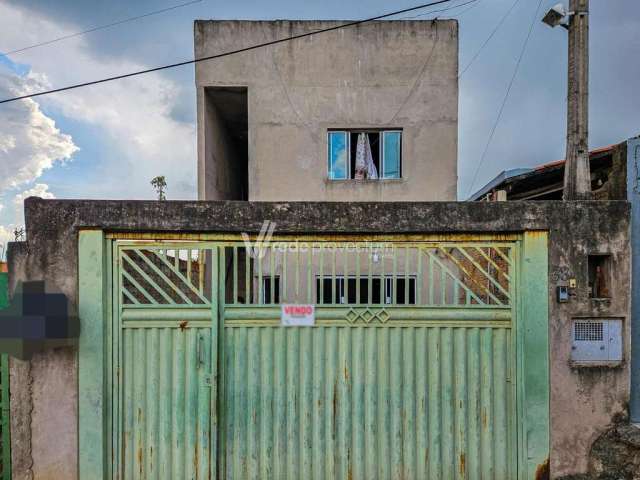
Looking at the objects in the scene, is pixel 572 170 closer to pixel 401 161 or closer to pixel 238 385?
A: pixel 238 385

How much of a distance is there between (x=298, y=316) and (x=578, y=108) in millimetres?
3473

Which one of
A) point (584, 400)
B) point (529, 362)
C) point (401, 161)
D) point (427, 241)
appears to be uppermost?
point (401, 161)

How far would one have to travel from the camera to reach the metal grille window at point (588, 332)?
126 inches

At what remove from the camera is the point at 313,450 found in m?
3.26

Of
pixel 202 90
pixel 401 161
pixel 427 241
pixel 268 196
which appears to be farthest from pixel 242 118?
pixel 427 241

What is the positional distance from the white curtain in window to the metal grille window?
17.8 feet

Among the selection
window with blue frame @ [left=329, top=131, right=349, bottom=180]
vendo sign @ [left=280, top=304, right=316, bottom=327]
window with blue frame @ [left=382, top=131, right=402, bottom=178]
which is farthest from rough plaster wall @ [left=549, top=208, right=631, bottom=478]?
window with blue frame @ [left=329, top=131, right=349, bottom=180]

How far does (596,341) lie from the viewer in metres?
3.21

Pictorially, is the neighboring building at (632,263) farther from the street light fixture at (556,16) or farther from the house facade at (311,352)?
the street light fixture at (556,16)

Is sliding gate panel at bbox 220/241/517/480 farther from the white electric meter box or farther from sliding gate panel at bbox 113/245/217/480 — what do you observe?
the white electric meter box

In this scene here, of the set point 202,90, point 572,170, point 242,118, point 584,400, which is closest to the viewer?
point 584,400

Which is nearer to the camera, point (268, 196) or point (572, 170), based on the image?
point (572, 170)

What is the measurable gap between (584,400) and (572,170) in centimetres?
215

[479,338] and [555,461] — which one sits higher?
[479,338]
